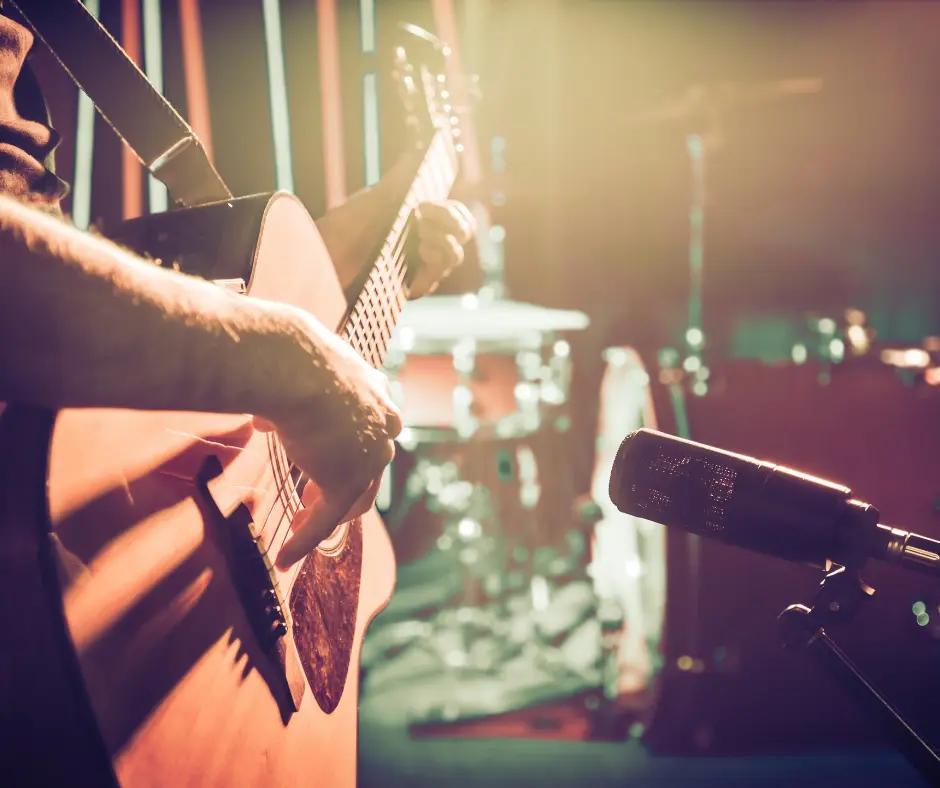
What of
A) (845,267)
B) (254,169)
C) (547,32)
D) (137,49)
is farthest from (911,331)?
(137,49)

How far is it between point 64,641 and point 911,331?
18.9 ft

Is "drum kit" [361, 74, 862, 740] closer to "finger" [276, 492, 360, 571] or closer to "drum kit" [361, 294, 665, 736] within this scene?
"drum kit" [361, 294, 665, 736]

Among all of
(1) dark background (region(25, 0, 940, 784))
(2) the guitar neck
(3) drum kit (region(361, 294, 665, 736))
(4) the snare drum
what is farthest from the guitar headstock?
(1) dark background (region(25, 0, 940, 784))

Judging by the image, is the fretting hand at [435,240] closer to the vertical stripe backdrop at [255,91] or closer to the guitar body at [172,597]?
the guitar body at [172,597]

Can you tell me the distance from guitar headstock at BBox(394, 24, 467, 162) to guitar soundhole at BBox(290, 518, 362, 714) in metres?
0.95

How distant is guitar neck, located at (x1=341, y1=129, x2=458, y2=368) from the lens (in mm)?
1224

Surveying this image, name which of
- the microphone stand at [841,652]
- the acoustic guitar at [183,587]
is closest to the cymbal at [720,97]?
the acoustic guitar at [183,587]

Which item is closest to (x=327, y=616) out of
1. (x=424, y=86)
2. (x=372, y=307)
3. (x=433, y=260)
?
(x=372, y=307)

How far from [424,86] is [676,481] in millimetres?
1179

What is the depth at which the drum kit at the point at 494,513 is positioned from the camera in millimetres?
2816

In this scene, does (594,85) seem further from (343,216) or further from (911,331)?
(343,216)

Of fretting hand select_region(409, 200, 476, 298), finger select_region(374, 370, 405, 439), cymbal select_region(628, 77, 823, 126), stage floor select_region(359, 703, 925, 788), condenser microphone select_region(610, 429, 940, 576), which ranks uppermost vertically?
cymbal select_region(628, 77, 823, 126)

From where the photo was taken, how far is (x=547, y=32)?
4625 mm

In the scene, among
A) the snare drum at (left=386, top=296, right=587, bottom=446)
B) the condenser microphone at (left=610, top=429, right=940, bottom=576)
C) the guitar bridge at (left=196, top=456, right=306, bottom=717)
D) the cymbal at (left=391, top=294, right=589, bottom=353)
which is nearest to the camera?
the condenser microphone at (left=610, top=429, right=940, bottom=576)
